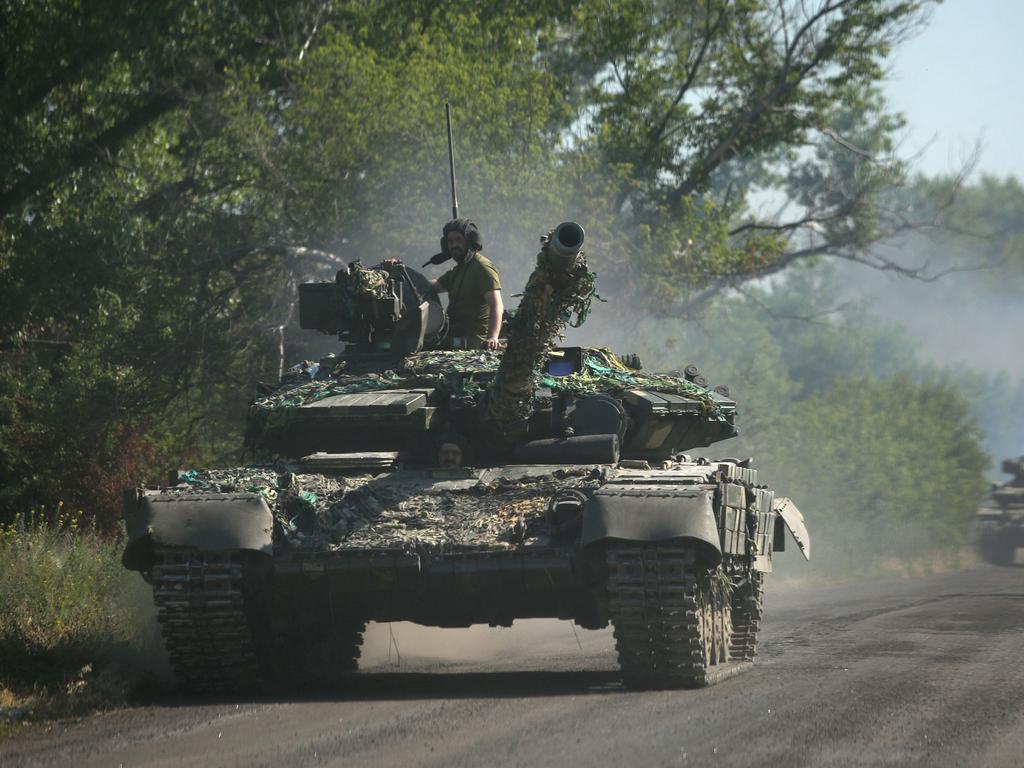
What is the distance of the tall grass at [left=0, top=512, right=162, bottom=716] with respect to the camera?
1045 cm

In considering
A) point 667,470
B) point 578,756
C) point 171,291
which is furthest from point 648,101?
point 578,756

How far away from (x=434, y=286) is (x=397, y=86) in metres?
8.95

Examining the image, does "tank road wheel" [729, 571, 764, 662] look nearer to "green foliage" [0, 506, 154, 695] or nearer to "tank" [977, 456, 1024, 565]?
"green foliage" [0, 506, 154, 695]

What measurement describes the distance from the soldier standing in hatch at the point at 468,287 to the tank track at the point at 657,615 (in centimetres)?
386

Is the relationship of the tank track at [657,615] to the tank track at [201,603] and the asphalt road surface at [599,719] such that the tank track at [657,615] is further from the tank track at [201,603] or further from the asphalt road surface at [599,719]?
the tank track at [201,603]

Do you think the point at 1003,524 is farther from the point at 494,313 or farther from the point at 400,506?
the point at 400,506

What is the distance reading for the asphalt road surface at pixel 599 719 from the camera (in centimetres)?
780

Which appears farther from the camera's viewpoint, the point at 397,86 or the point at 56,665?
the point at 397,86

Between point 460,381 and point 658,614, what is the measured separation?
108 inches

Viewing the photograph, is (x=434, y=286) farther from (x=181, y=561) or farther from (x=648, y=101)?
(x=648, y=101)

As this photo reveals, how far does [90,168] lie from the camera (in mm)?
21906

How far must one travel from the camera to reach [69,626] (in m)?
12.4

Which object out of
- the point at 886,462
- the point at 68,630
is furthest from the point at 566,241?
the point at 886,462

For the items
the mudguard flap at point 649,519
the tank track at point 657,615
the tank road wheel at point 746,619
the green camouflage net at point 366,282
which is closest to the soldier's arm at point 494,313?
the green camouflage net at point 366,282
